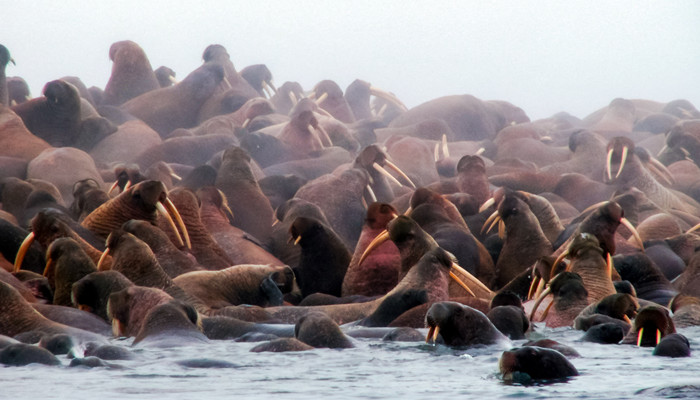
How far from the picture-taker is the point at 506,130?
1997 cm

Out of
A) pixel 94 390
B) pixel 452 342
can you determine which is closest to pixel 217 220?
pixel 452 342

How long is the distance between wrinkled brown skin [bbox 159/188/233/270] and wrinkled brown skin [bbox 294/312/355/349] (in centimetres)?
322

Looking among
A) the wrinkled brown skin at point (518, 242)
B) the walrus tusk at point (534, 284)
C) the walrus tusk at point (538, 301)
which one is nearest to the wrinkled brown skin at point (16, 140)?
the wrinkled brown skin at point (518, 242)

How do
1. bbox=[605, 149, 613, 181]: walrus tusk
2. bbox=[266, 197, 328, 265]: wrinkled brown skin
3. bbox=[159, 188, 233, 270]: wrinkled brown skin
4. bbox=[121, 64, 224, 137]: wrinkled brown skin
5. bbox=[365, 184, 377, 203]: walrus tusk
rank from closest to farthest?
bbox=[159, 188, 233, 270]: wrinkled brown skin < bbox=[266, 197, 328, 265]: wrinkled brown skin < bbox=[365, 184, 377, 203]: walrus tusk < bbox=[605, 149, 613, 181]: walrus tusk < bbox=[121, 64, 224, 137]: wrinkled brown skin

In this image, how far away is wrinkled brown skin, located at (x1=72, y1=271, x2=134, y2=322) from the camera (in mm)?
7402

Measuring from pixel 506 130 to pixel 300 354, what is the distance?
1452 centimetres

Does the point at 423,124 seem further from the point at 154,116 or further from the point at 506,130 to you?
the point at 154,116

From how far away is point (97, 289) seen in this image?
7449 mm

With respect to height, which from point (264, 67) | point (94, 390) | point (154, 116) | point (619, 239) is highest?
point (264, 67)

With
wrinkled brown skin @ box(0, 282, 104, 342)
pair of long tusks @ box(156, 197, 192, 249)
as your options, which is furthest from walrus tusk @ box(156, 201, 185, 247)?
wrinkled brown skin @ box(0, 282, 104, 342)

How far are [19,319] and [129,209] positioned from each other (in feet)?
10.6

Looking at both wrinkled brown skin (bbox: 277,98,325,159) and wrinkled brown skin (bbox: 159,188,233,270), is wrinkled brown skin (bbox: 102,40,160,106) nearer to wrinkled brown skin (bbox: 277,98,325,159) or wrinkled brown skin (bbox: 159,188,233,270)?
wrinkled brown skin (bbox: 277,98,325,159)

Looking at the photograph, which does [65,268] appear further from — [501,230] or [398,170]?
[398,170]

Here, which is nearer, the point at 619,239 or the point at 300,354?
the point at 300,354
